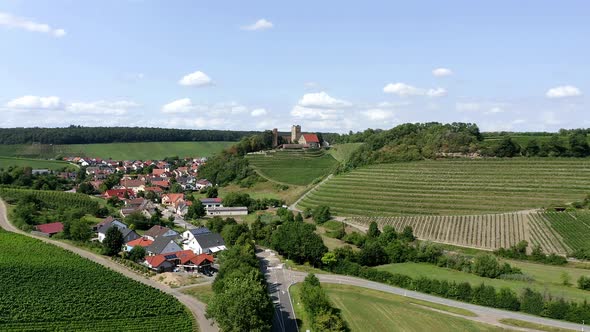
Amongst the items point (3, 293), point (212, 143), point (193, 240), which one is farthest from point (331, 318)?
point (212, 143)

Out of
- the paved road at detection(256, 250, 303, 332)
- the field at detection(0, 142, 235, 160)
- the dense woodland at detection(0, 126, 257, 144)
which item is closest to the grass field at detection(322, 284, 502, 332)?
the paved road at detection(256, 250, 303, 332)

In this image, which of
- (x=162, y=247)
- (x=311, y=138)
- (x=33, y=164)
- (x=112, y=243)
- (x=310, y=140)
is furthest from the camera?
(x=311, y=138)

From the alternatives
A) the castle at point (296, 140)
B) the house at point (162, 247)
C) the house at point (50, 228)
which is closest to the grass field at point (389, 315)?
the house at point (162, 247)

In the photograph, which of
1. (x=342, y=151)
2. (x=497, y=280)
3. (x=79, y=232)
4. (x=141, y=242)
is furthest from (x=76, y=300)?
(x=342, y=151)

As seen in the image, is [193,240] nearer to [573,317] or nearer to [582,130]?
[573,317]

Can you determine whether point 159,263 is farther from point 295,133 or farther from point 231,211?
point 295,133

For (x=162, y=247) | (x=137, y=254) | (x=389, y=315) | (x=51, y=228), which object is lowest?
(x=137, y=254)

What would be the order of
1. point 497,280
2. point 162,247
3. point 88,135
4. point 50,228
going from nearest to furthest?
point 497,280, point 162,247, point 50,228, point 88,135
